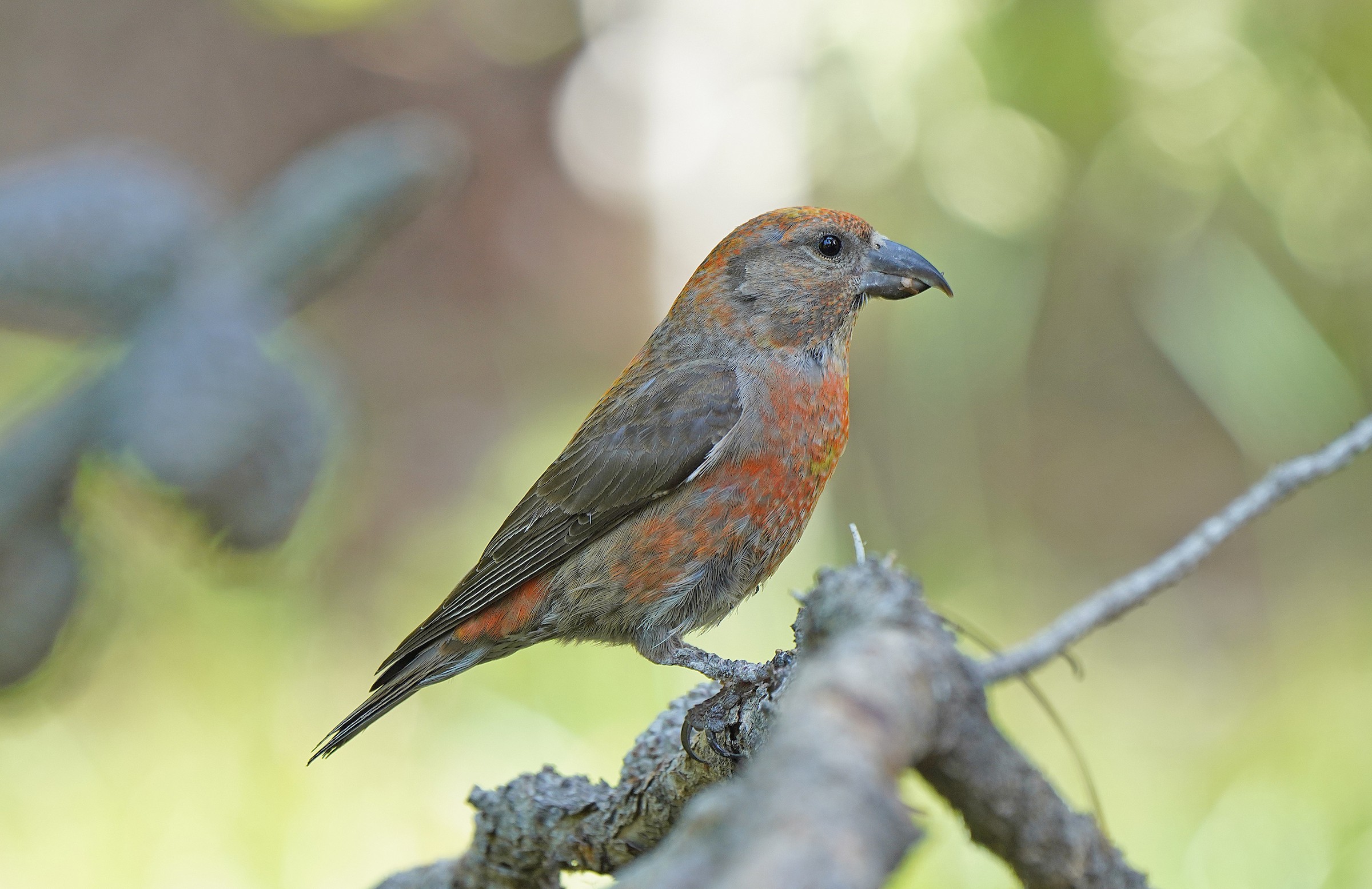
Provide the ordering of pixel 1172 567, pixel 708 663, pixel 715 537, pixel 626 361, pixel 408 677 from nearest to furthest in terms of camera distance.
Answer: pixel 1172 567
pixel 708 663
pixel 715 537
pixel 408 677
pixel 626 361

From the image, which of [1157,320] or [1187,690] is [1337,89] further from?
[1187,690]

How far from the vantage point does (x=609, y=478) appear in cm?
232

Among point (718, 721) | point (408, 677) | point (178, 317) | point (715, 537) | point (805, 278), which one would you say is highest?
point (178, 317)

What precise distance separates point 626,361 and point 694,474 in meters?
4.72

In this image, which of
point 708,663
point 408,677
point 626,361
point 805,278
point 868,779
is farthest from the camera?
point 626,361

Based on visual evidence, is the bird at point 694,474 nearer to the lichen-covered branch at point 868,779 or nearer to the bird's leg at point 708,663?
the bird's leg at point 708,663

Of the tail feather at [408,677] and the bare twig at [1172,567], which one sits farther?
the tail feather at [408,677]

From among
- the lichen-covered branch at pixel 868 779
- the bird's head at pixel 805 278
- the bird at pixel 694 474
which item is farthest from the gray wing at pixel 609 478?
the lichen-covered branch at pixel 868 779

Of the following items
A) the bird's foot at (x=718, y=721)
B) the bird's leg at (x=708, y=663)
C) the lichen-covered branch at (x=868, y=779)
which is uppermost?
the bird's leg at (x=708, y=663)

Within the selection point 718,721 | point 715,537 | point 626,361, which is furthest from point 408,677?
point 626,361

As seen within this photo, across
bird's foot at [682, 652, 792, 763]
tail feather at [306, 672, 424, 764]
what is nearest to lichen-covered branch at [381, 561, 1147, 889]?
bird's foot at [682, 652, 792, 763]

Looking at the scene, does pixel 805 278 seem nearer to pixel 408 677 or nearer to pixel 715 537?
pixel 715 537

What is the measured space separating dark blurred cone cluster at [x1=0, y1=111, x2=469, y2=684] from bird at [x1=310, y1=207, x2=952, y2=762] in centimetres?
57

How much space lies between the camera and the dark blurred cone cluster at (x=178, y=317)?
7.63ft
